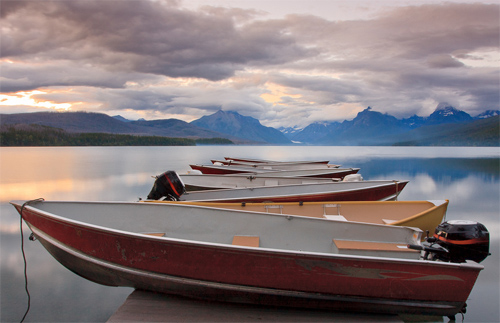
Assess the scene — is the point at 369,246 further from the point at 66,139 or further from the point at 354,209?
the point at 66,139

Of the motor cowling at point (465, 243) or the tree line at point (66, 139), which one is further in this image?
the tree line at point (66, 139)

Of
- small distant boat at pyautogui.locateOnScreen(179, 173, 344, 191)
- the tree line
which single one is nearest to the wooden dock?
small distant boat at pyautogui.locateOnScreen(179, 173, 344, 191)

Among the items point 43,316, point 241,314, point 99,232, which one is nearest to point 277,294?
point 241,314

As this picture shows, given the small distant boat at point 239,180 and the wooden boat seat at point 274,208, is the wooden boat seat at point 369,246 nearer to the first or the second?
the wooden boat seat at point 274,208

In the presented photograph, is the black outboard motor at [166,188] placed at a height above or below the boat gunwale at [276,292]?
above

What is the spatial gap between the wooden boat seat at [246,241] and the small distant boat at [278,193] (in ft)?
6.66

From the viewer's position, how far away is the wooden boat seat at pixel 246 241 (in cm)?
500

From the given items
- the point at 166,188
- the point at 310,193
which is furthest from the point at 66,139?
the point at 310,193

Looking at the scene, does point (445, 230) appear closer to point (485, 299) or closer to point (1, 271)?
point (485, 299)

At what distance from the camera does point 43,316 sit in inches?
193

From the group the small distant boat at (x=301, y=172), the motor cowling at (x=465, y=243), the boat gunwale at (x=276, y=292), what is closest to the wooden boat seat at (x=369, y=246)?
the motor cowling at (x=465, y=243)

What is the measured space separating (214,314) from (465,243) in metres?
3.54

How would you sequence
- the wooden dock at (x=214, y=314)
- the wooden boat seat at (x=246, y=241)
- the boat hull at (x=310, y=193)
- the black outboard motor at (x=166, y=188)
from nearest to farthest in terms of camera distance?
1. the wooden dock at (x=214, y=314)
2. the wooden boat seat at (x=246, y=241)
3. the black outboard motor at (x=166, y=188)
4. the boat hull at (x=310, y=193)

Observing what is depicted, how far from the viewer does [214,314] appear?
14.4 feet
